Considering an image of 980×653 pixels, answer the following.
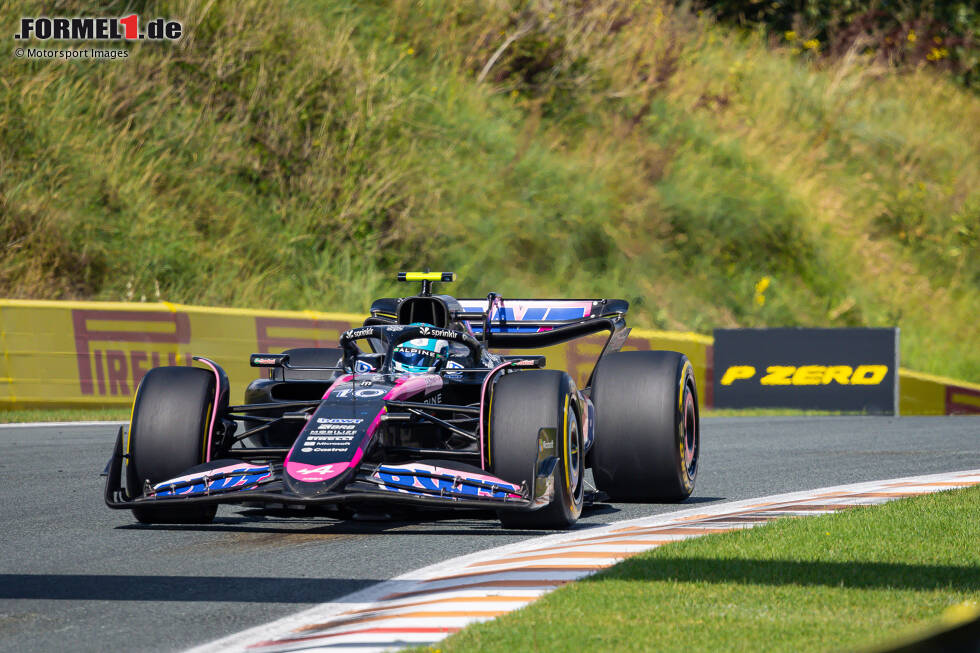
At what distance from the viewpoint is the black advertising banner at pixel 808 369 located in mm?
19859

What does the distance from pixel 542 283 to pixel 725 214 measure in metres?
4.83

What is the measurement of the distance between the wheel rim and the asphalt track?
0.76 ft

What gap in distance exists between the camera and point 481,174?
25859 millimetres

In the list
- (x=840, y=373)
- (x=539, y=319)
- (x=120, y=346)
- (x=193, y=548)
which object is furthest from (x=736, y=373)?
(x=193, y=548)

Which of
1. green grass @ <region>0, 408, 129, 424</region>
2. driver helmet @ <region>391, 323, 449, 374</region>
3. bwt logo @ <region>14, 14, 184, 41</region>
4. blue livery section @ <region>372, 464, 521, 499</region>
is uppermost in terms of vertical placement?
bwt logo @ <region>14, 14, 184, 41</region>

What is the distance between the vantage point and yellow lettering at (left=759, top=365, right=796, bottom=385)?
65.8ft

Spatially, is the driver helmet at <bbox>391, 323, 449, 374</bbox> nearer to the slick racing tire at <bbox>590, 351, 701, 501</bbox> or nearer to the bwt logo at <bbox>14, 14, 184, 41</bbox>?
the slick racing tire at <bbox>590, 351, 701, 501</bbox>

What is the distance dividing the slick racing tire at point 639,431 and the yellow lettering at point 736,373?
11.1 meters

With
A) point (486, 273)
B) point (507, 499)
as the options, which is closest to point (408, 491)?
point (507, 499)

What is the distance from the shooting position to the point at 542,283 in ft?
82.9

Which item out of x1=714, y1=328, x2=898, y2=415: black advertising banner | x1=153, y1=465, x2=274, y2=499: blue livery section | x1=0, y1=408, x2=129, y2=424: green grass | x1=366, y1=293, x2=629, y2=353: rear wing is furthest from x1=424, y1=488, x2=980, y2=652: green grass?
x1=714, y1=328, x2=898, y2=415: black advertising banner

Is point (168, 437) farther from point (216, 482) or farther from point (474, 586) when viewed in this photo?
point (474, 586)

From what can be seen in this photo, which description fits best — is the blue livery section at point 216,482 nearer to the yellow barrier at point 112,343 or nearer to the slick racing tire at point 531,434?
the slick racing tire at point 531,434

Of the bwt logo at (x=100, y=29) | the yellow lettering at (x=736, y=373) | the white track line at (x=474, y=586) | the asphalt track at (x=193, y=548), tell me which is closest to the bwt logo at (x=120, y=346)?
the asphalt track at (x=193, y=548)
